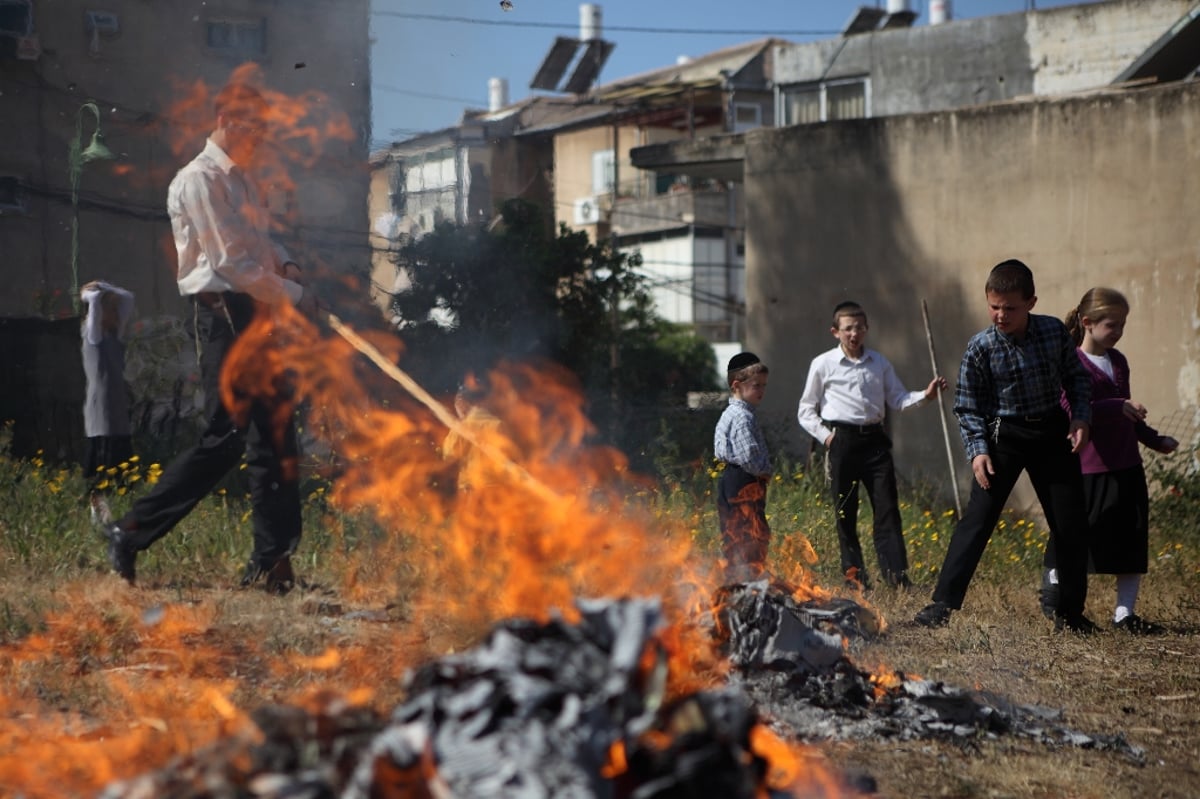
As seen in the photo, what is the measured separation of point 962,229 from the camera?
13688mm

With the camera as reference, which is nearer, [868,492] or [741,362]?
[741,362]

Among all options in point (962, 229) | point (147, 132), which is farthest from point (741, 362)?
point (147, 132)

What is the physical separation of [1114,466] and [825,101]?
22.9 m

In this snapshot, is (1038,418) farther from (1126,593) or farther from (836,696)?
(836,696)

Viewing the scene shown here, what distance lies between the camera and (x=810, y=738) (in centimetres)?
443

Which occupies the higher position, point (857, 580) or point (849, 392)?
point (849, 392)

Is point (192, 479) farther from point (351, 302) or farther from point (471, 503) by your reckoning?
point (351, 302)

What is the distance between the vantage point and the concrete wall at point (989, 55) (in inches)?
959

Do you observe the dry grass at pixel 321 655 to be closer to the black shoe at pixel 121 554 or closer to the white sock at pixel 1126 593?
the black shoe at pixel 121 554

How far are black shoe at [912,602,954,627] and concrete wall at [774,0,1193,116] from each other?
18600 millimetres

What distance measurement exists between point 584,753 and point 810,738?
2075 mm

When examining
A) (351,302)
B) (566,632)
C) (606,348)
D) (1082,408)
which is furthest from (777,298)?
(566,632)

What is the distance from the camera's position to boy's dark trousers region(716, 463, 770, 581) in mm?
7004

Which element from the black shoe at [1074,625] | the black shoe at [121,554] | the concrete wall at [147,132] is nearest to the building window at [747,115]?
the concrete wall at [147,132]
